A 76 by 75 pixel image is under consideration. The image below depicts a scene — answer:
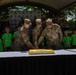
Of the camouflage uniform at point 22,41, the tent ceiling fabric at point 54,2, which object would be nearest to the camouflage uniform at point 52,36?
the camouflage uniform at point 22,41

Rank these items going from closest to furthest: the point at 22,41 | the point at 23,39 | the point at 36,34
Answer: the point at 23,39, the point at 22,41, the point at 36,34

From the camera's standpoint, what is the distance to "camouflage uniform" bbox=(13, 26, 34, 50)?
7129 mm

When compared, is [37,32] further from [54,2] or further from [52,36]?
[54,2]

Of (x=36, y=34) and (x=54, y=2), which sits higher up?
(x=54, y=2)

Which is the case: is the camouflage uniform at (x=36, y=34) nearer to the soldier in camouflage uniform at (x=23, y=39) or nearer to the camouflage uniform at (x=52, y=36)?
the camouflage uniform at (x=52, y=36)

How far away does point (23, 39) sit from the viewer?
23.5 feet

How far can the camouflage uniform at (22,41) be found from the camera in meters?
7.13
